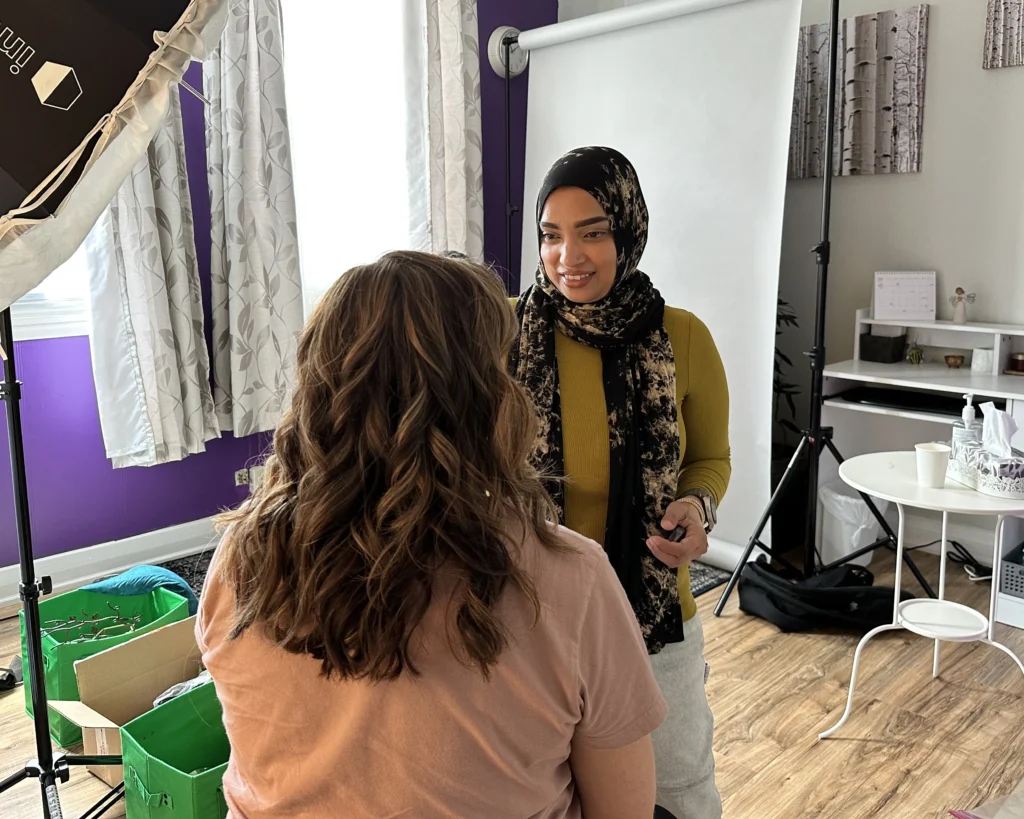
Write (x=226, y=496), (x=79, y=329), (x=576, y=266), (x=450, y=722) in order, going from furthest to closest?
(x=226, y=496) → (x=79, y=329) → (x=576, y=266) → (x=450, y=722)

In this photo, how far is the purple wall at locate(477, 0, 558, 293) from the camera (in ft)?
12.9

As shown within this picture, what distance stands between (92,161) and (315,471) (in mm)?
643

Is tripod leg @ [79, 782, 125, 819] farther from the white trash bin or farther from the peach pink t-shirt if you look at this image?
the white trash bin

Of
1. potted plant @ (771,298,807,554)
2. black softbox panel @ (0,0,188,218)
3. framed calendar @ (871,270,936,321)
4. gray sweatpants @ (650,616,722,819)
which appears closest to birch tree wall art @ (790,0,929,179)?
framed calendar @ (871,270,936,321)

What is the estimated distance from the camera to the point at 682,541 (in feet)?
4.40

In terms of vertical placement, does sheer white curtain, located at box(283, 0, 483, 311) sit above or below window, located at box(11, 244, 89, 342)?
above

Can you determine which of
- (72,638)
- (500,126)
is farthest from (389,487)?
(500,126)

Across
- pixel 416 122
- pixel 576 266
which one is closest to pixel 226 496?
pixel 416 122

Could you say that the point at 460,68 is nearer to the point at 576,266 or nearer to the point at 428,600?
the point at 576,266

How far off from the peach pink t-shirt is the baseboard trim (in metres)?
2.15

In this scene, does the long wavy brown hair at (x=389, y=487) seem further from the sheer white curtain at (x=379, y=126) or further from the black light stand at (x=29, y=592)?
the sheer white curtain at (x=379, y=126)

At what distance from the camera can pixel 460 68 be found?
12.0ft

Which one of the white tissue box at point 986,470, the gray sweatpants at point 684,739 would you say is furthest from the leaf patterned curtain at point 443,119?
the gray sweatpants at point 684,739

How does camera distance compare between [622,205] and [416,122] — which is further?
[416,122]
